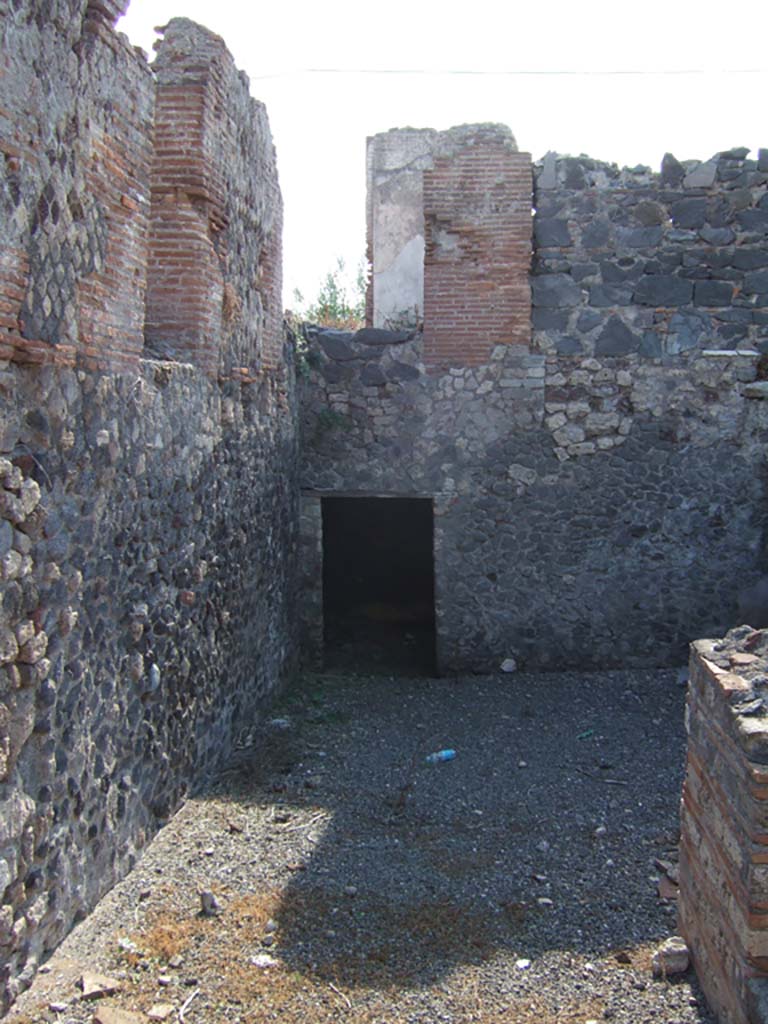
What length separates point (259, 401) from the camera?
270 inches

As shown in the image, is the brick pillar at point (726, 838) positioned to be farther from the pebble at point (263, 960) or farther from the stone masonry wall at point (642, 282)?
the stone masonry wall at point (642, 282)

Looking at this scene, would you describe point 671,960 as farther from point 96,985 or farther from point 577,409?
point 577,409

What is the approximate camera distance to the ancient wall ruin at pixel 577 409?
7781mm

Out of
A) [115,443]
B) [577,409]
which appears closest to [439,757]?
[115,443]

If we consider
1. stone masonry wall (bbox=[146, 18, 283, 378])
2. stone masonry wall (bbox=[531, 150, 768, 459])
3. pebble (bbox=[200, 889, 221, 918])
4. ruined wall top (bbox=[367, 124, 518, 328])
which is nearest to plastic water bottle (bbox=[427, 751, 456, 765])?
pebble (bbox=[200, 889, 221, 918])

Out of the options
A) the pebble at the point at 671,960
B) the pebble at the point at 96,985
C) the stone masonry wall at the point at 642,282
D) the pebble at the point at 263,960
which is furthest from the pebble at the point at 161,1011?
the stone masonry wall at the point at 642,282

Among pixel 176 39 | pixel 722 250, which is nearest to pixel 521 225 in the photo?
pixel 722 250

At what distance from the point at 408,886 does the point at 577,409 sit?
14.9 feet

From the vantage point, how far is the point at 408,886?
4469 millimetres

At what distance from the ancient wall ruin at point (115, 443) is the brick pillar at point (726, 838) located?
7.97 feet

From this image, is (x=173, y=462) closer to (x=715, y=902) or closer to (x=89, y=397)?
(x=89, y=397)

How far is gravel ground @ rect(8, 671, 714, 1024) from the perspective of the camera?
3559 mm

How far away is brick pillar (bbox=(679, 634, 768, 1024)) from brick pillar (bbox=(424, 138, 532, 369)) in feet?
14.7

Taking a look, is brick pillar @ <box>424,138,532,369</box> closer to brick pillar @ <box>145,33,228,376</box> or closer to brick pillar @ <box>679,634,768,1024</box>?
brick pillar @ <box>145,33,228,376</box>
